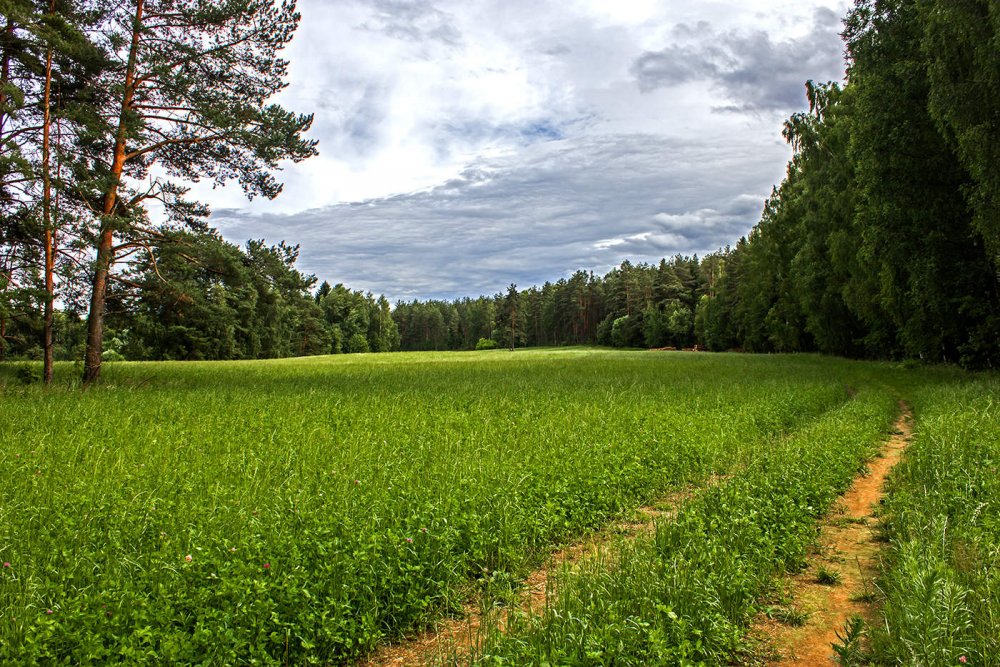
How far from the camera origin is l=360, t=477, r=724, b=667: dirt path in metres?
4.31

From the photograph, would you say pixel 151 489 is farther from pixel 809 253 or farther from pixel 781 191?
pixel 781 191

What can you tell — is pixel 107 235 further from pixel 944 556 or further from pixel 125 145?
pixel 944 556

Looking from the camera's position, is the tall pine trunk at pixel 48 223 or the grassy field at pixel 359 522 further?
the tall pine trunk at pixel 48 223

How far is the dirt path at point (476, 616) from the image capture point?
4.31 meters

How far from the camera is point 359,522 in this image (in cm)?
575

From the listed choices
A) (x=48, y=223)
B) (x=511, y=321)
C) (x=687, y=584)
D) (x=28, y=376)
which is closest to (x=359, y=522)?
(x=687, y=584)

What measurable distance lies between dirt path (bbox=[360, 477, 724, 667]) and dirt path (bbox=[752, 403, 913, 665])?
1.67 metres

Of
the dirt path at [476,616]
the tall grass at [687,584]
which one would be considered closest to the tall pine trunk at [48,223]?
the dirt path at [476,616]

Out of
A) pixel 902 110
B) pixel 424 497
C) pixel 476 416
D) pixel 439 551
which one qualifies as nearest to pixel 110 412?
pixel 476 416

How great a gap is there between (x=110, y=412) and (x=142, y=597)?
10.5 m

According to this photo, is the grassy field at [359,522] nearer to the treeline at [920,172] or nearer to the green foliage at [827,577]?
the green foliage at [827,577]

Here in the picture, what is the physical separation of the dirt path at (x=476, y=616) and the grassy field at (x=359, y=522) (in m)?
0.19

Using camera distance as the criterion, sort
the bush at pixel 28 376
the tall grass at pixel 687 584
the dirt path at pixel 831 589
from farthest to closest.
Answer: the bush at pixel 28 376
the dirt path at pixel 831 589
the tall grass at pixel 687 584

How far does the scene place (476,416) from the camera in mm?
13500
